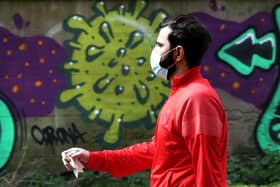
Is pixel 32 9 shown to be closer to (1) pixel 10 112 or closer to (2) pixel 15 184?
(1) pixel 10 112

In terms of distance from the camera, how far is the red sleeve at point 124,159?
2.81m

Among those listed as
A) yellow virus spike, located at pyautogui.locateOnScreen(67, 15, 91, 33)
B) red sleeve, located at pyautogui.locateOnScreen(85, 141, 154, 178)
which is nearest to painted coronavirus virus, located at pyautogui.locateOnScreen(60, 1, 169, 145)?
yellow virus spike, located at pyautogui.locateOnScreen(67, 15, 91, 33)

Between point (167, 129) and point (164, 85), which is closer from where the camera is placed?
point (167, 129)

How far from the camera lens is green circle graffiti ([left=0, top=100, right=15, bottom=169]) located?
21.2 ft

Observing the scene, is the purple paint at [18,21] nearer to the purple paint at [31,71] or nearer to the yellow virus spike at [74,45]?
the purple paint at [31,71]

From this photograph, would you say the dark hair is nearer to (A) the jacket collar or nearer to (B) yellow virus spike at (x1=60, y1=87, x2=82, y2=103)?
(A) the jacket collar

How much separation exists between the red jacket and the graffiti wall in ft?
13.2

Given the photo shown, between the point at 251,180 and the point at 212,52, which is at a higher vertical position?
the point at 212,52

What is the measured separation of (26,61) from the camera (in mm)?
6457

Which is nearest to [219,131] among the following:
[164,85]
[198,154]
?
[198,154]

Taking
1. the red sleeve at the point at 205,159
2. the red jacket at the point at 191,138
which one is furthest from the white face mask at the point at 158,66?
the red sleeve at the point at 205,159

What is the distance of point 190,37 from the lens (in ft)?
7.97

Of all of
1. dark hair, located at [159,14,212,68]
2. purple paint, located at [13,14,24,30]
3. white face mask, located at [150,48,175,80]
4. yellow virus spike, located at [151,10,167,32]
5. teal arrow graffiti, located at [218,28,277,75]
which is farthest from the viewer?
teal arrow graffiti, located at [218,28,277,75]

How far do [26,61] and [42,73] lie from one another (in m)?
0.22
